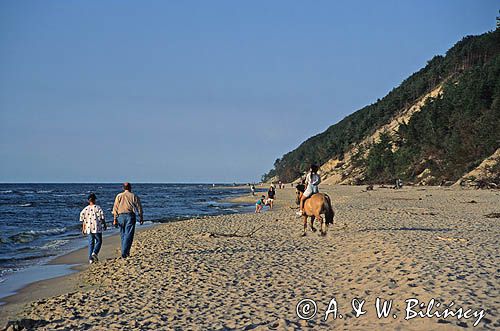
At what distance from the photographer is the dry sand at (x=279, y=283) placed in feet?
21.3

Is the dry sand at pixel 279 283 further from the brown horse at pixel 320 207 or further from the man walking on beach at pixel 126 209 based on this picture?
the man walking on beach at pixel 126 209

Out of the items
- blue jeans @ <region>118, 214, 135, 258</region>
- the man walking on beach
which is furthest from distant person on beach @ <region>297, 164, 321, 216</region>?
blue jeans @ <region>118, 214, 135, 258</region>

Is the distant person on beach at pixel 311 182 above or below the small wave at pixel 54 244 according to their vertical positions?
above

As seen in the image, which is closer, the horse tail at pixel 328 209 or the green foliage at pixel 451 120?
the horse tail at pixel 328 209

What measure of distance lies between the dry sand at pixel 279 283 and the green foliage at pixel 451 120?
124 feet

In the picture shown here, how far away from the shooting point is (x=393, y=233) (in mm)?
13734

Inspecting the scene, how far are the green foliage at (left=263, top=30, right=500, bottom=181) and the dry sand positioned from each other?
3767 cm

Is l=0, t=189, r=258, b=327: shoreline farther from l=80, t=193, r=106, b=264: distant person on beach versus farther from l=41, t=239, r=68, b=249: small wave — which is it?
l=41, t=239, r=68, b=249: small wave

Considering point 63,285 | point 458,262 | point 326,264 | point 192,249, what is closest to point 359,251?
point 326,264

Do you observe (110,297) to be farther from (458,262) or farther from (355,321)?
(458,262)

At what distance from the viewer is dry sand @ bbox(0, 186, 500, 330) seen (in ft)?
21.3

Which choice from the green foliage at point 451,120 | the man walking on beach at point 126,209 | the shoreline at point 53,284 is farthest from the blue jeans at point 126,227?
the green foliage at point 451,120

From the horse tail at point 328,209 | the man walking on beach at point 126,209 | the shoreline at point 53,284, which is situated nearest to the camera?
the shoreline at point 53,284

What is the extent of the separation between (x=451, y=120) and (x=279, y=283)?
53.4 metres
